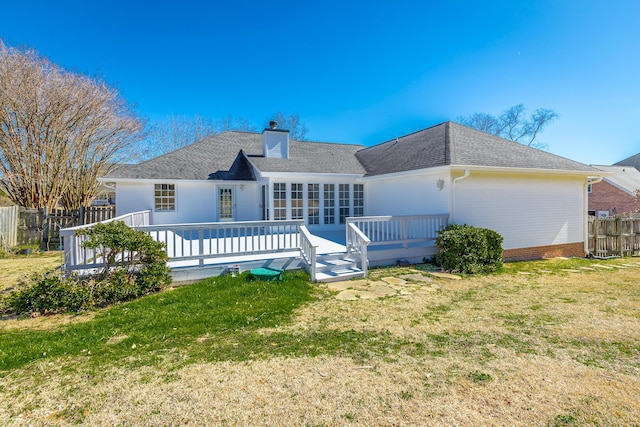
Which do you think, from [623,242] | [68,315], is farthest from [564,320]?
[623,242]

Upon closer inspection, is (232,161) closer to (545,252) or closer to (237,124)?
(545,252)

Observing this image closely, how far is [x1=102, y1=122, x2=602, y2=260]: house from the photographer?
9.54 m

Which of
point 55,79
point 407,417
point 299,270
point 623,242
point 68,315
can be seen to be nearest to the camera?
point 407,417

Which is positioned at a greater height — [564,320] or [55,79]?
[55,79]

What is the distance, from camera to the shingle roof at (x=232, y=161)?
12102 millimetres

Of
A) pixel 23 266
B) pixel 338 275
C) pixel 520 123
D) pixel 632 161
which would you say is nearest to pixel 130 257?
pixel 338 275

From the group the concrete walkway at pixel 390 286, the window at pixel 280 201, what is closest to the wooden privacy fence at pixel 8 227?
the window at pixel 280 201

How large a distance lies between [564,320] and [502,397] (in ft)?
9.62

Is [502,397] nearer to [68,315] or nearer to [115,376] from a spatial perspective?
[115,376]

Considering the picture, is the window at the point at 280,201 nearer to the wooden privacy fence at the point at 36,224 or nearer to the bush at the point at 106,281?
the bush at the point at 106,281

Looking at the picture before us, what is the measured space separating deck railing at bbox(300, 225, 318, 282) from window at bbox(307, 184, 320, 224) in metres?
4.47

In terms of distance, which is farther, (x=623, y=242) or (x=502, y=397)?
(x=623, y=242)

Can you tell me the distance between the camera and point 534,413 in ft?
8.60

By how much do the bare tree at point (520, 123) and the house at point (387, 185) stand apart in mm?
30223
